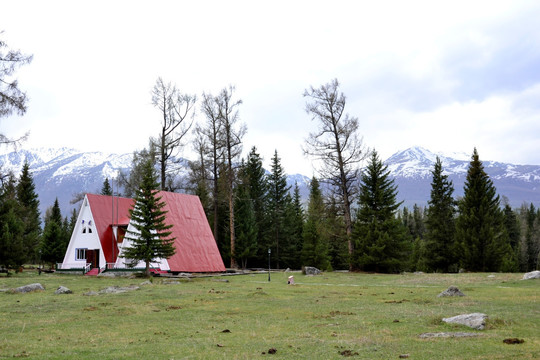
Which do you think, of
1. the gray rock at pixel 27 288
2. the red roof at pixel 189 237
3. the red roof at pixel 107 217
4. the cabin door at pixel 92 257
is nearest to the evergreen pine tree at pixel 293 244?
the red roof at pixel 189 237

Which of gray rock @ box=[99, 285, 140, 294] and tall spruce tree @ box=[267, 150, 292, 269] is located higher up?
tall spruce tree @ box=[267, 150, 292, 269]

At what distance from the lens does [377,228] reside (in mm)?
37406

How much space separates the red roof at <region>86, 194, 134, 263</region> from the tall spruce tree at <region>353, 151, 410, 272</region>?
2244 centimetres

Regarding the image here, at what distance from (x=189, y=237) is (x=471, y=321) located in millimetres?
34748

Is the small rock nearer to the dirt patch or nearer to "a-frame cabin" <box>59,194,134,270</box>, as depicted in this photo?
the dirt patch

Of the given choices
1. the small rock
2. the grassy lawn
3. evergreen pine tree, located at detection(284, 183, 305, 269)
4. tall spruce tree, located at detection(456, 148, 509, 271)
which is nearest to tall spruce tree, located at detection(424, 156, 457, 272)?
tall spruce tree, located at detection(456, 148, 509, 271)

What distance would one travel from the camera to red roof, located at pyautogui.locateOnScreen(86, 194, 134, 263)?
4284cm

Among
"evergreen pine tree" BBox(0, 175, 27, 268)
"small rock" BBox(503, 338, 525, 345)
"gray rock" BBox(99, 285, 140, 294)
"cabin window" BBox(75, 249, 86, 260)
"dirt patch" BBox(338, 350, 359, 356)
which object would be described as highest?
"evergreen pine tree" BBox(0, 175, 27, 268)

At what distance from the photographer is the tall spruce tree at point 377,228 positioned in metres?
36.5

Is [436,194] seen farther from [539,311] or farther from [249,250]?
[539,311]

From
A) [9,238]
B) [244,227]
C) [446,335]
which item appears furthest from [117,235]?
[446,335]

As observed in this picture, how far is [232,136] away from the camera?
49.9 meters

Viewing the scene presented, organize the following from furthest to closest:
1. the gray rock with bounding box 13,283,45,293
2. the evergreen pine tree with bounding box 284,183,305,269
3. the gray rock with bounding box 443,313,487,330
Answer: the evergreen pine tree with bounding box 284,183,305,269 < the gray rock with bounding box 13,283,45,293 < the gray rock with bounding box 443,313,487,330

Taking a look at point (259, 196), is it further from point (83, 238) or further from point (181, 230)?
point (83, 238)
